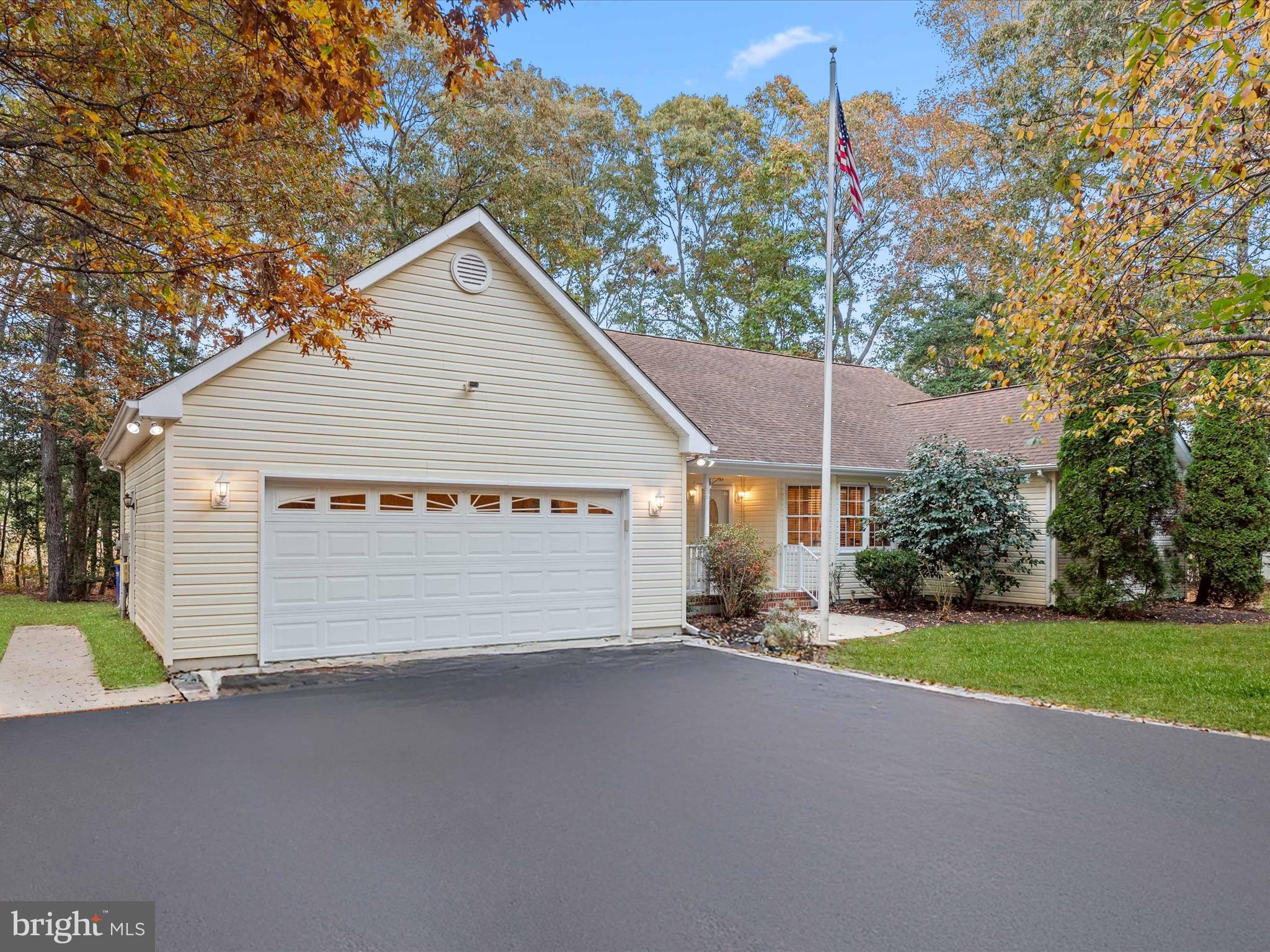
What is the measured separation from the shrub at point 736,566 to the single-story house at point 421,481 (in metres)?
1.25

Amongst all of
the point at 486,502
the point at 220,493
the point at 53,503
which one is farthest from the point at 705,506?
the point at 53,503

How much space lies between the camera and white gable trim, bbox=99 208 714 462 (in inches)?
324

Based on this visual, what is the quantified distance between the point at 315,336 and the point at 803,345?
79.5 feet

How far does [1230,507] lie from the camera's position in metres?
14.0

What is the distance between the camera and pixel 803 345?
28703 millimetres

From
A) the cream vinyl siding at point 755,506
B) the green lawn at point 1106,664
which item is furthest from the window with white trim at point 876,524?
the green lawn at point 1106,664

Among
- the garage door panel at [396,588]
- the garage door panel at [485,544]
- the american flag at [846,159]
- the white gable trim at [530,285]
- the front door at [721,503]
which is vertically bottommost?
the garage door panel at [396,588]

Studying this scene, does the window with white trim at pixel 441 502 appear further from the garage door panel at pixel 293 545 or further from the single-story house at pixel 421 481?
the garage door panel at pixel 293 545

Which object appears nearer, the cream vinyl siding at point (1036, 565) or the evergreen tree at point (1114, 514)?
the evergreen tree at point (1114, 514)

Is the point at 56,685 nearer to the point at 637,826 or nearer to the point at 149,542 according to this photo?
the point at 149,542

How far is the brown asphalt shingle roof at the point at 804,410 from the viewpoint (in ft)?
50.2

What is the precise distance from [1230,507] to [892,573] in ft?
20.1

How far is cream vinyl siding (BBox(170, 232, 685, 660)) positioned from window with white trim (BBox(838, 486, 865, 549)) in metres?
5.66

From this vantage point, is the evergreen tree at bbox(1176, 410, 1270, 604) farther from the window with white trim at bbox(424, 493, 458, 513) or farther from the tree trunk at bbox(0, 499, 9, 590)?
the tree trunk at bbox(0, 499, 9, 590)
